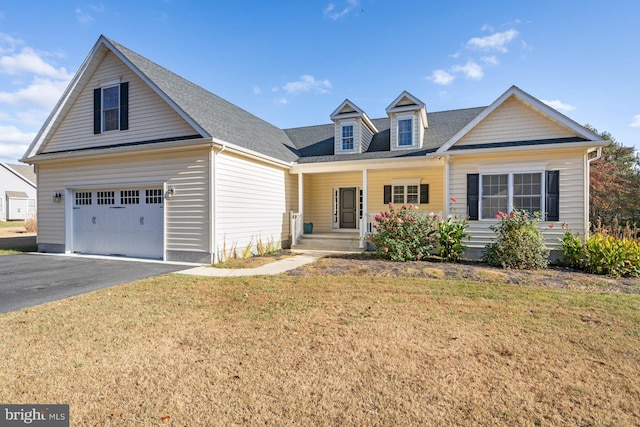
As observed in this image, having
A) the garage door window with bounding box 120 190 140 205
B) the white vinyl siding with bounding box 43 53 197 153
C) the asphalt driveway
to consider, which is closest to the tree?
the white vinyl siding with bounding box 43 53 197 153

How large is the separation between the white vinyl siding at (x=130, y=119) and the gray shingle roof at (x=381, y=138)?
223 inches

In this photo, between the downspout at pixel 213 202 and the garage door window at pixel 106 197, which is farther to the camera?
the garage door window at pixel 106 197

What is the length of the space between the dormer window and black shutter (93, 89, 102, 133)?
926cm

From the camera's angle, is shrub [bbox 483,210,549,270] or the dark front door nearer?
shrub [bbox 483,210,549,270]

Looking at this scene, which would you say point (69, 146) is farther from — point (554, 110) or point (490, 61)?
point (554, 110)

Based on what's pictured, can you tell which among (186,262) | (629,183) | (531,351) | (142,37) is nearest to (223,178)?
(186,262)

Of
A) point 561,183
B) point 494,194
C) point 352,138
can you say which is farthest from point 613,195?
point 352,138

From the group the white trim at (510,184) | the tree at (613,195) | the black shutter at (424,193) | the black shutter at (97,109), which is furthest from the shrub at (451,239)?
the black shutter at (97,109)

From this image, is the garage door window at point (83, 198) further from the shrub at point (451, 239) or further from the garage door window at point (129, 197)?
the shrub at point (451, 239)

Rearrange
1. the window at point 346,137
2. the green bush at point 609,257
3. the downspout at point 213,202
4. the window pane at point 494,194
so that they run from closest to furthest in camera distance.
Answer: the green bush at point 609,257 < the downspout at point 213,202 < the window pane at point 494,194 < the window at point 346,137

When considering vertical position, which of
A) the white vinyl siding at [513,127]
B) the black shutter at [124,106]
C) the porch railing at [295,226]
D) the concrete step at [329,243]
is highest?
the black shutter at [124,106]

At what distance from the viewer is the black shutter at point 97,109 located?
39.2ft

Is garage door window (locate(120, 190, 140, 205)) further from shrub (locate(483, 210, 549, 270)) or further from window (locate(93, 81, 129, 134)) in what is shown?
shrub (locate(483, 210, 549, 270))

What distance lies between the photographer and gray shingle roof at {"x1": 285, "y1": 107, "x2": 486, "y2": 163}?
13578 mm
